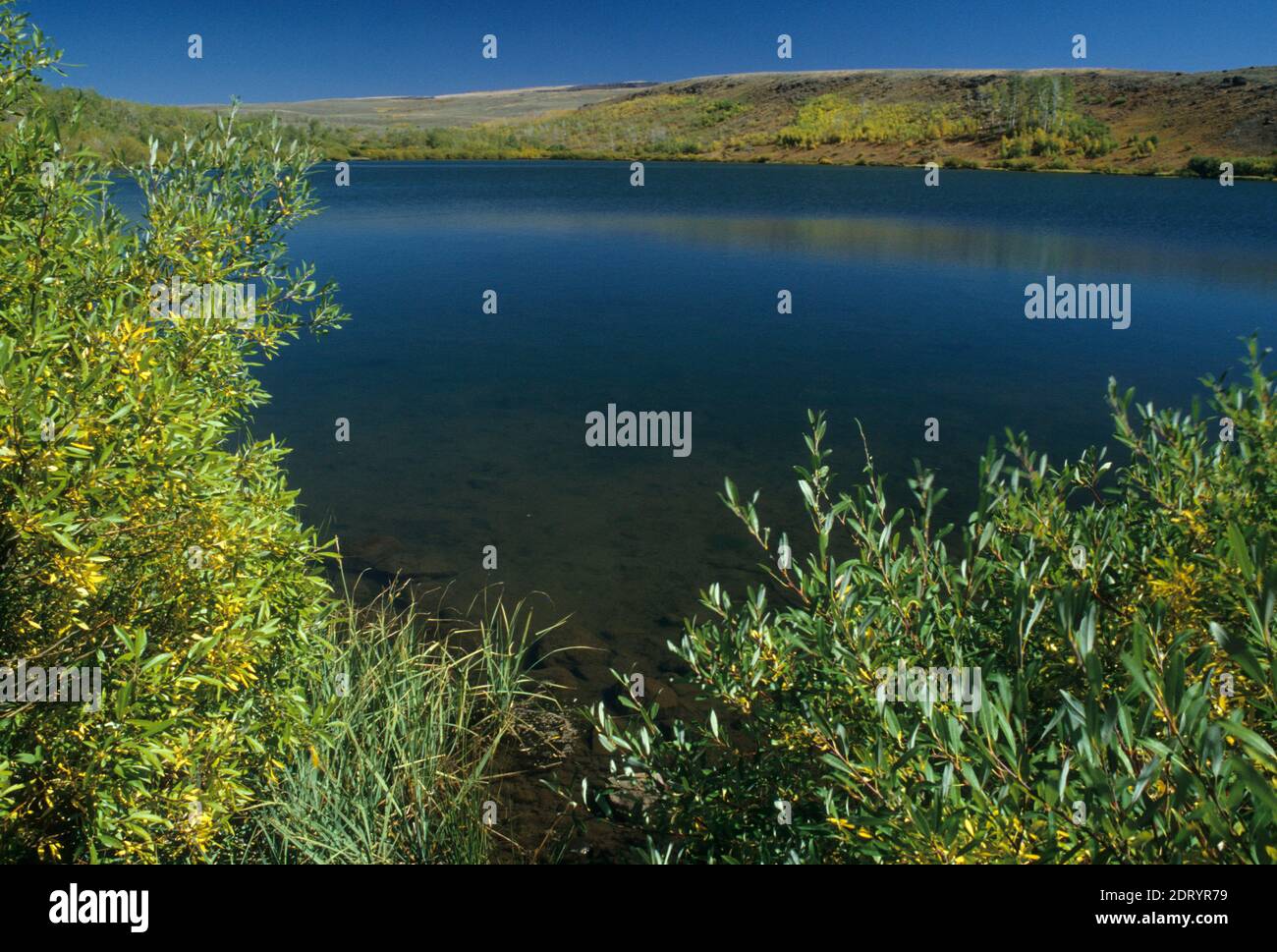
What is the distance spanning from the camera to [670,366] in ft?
54.0

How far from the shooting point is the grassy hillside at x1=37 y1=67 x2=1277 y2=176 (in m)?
60.2

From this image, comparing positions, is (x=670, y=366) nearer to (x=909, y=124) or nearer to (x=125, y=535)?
(x=125, y=535)

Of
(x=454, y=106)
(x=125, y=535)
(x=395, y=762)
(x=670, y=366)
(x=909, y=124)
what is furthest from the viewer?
(x=454, y=106)

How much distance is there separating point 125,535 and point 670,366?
13.7 meters

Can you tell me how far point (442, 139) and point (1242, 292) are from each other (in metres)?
80.8

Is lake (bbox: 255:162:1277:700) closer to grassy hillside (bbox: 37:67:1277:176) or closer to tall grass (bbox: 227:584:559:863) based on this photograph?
tall grass (bbox: 227:584:559:863)

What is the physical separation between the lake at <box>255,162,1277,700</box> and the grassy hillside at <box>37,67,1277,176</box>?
2296cm

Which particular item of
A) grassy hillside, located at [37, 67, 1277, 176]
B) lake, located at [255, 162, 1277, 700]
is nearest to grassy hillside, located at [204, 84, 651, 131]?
grassy hillside, located at [37, 67, 1277, 176]

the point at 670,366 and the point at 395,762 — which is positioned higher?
the point at 670,366

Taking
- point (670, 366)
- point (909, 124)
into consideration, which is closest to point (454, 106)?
point (909, 124)

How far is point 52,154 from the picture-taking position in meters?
3.51

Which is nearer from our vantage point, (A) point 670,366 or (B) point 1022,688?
(B) point 1022,688

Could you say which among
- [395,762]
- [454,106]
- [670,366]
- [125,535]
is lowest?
[395,762]
